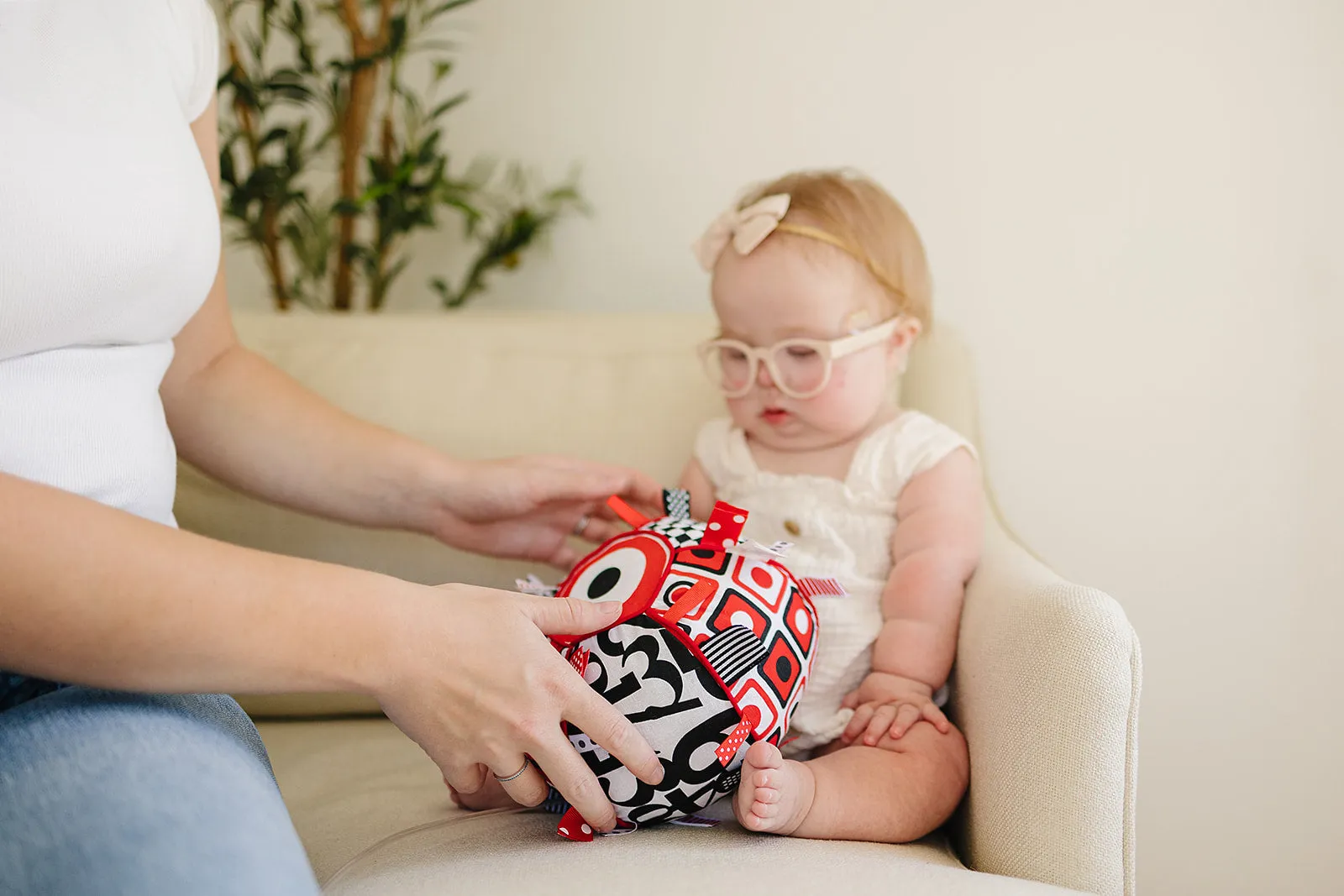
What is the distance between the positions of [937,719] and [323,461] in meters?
0.80

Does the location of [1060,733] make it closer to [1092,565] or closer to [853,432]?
[853,432]

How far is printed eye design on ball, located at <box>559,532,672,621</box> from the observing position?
99cm

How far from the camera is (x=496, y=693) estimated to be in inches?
33.4

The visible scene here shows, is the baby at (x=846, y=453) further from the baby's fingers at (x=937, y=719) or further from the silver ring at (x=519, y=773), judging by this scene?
the silver ring at (x=519, y=773)

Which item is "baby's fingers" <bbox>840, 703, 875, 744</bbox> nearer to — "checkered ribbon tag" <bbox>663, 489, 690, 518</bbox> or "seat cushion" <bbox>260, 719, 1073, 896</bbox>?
"seat cushion" <bbox>260, 719, 1073, 896</bbox>

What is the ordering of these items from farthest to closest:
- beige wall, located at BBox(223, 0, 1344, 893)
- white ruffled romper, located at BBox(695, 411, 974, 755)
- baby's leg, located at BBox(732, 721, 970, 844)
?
beige wall, located at BBox(223, 0, 1344, 893), white ruffled romper, located at BBox(695, 411, 974, 755), baby's leg, located at BBox(732, 721, 970, 844)

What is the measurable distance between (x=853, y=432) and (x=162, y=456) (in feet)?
2.69

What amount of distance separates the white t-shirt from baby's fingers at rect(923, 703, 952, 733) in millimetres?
817

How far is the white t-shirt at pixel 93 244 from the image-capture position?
0.84m

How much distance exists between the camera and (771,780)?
3.04ft

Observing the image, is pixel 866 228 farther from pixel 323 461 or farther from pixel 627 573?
pixel 323 461

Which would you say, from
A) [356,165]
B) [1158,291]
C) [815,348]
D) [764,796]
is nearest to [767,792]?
[764,796]

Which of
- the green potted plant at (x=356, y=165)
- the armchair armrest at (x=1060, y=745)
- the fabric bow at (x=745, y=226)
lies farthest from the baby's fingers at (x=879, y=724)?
the green potted plant at (x=356, y=165)

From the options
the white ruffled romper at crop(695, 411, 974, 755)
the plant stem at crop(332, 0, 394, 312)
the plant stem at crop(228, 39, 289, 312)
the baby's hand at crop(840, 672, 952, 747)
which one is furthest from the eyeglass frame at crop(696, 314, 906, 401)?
the plant stem at crop(228, 39, 289, 312)
